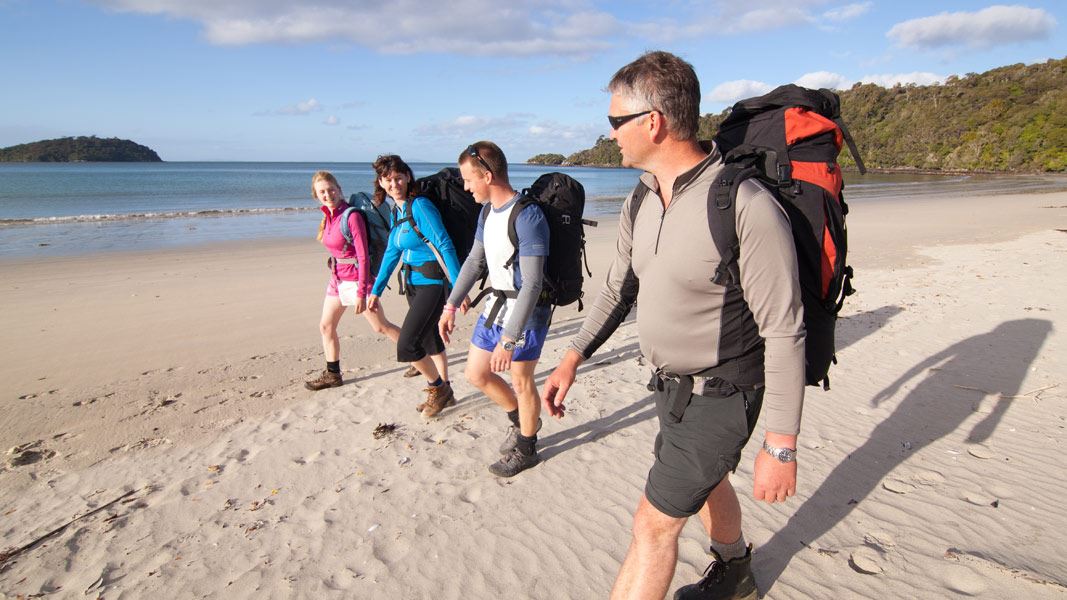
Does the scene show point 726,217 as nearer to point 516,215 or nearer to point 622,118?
point 622,118

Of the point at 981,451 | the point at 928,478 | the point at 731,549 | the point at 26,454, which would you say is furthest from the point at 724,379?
the point at 26,454

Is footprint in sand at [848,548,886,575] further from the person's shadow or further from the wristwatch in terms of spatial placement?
the wristwatch

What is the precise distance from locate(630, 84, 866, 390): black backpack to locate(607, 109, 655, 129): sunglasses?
32 cm

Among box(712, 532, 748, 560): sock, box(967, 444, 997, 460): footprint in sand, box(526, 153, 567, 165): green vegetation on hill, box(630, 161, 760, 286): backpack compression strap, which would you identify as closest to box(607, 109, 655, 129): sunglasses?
box(630, 161, 760, 286): backpack compression strap

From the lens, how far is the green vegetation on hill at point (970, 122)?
55438 millimetres

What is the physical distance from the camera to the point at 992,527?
314 centimetres

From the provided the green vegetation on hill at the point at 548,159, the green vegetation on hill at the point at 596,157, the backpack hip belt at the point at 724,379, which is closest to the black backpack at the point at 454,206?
the backpack hip belt at the point at 724,379

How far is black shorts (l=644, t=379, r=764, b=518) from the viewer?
194 cm

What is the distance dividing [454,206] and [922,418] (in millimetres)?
4085

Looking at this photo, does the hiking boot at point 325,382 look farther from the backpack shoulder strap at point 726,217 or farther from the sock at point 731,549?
the backpack shoulder strap at point 726,217

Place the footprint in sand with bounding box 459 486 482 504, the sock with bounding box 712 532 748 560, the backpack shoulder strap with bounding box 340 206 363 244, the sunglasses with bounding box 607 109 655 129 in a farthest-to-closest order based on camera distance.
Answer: the backpack shoulder strap with bounding box 340 206 363 244 < the footprint in sand with bounding box 459 486 482 504 < the sock with bounding box 712 532 748 560 < the sunglasses with bounding box 607 109 655 129

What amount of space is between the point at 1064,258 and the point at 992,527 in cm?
1026

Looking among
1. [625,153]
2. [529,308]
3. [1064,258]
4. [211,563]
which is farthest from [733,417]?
[1064,258]

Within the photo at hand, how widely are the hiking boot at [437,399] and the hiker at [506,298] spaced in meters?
1.01
